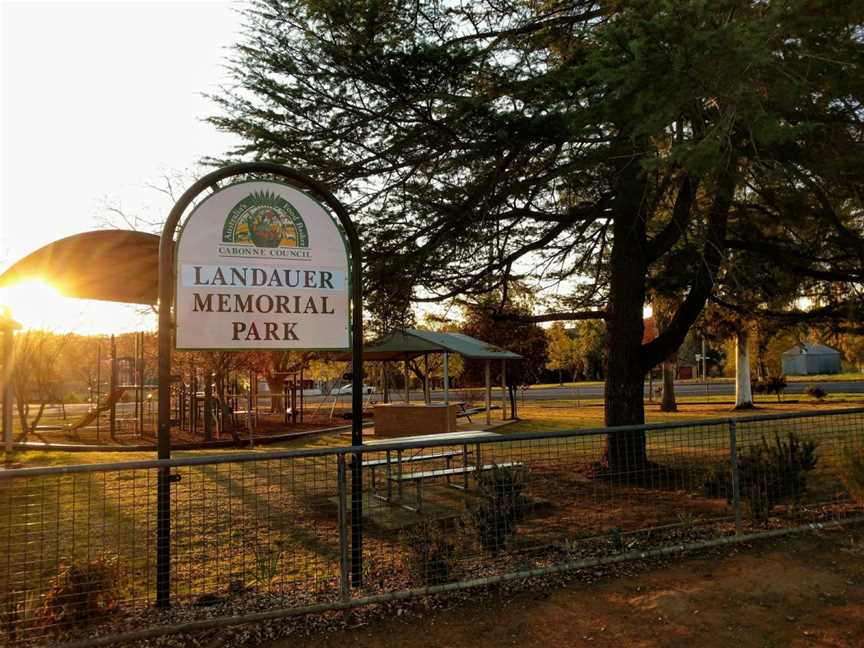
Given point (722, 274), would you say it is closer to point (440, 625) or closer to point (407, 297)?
point (407, 297)

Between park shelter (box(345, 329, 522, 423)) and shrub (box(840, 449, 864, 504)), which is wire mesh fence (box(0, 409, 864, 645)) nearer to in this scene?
shrub (box(840, 449, 864, 504))

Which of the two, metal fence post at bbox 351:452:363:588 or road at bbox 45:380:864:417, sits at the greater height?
metal fence post at bbox 351:452:363:588

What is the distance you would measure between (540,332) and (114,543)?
2063cm

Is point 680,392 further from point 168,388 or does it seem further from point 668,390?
point 168,388

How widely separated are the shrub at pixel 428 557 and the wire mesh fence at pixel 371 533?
0.01 metres

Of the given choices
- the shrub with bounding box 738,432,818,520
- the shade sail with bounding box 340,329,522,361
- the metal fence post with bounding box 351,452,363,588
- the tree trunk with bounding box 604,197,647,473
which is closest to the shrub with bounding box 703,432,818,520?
the shrub with bounding box 738,432,818,520

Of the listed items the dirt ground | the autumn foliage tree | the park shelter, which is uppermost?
the autumn foliage tree

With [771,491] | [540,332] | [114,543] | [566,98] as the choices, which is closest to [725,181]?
[566,98]

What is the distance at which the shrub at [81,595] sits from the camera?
3902mm

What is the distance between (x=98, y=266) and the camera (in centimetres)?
677

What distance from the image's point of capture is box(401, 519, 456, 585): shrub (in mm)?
4566

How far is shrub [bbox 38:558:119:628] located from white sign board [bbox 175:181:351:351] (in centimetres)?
161

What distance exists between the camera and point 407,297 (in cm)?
850

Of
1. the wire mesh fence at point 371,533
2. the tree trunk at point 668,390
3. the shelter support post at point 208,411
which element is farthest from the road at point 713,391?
the wire mesh fence at point 371,533
